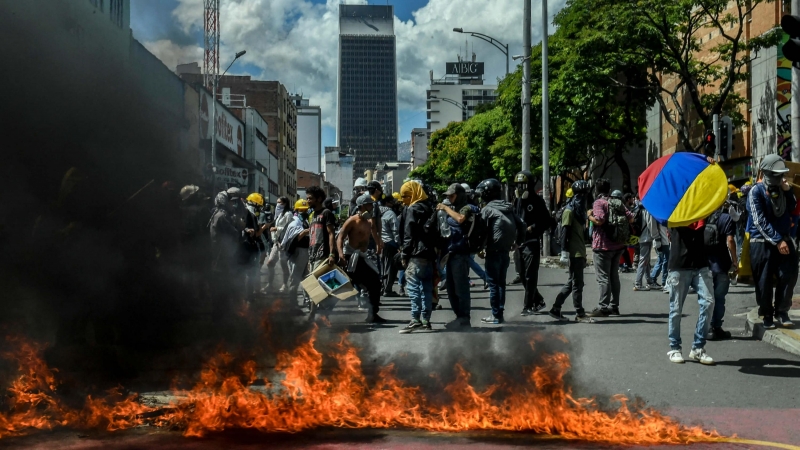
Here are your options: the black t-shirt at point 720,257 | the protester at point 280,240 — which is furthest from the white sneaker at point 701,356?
the protester at point 280,240

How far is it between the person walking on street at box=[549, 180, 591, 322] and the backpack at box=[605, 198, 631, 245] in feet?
1.08

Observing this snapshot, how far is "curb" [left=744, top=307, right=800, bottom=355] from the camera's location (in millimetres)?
7807

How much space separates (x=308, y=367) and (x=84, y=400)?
56.3 inches

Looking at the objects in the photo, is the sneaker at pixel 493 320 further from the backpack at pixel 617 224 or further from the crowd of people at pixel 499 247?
the backpack at pixel 617 224

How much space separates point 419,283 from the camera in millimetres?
9336

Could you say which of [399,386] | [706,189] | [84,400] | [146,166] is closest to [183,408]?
[84,400]

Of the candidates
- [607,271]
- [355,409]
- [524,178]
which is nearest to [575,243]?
[607,271]

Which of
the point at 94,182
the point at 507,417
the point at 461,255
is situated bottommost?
the point at 507,417

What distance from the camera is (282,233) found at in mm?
13562

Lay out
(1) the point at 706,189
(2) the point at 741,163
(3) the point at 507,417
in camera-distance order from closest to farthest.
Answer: (3) the point at 507,417 → (1) the point at 706,189 → (2) the point at 741,163

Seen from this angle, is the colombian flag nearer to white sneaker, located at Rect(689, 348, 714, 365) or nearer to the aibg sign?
white sneaker, located at Rect(689, 348, 714, 365)

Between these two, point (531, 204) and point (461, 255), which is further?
point (531, 204)

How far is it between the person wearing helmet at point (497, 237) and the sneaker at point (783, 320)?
287 cm

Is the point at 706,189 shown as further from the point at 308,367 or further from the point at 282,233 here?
the point at 282,233
